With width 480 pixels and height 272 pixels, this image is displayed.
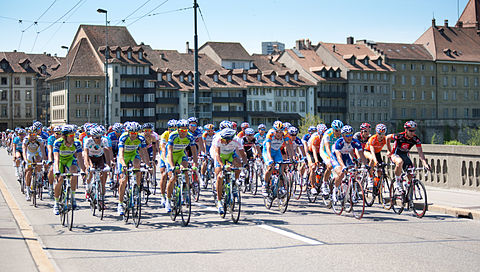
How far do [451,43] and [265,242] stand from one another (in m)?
125

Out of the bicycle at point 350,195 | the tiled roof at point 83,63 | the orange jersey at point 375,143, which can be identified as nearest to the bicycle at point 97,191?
the bicycle at point 350,195

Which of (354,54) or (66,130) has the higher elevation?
(354,54)

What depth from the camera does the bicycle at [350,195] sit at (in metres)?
14.7

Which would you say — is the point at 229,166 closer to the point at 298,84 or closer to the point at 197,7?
the point at 197,7

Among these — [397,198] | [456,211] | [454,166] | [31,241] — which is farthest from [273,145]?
[31,241]

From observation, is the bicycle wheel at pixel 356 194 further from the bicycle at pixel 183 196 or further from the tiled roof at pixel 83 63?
the tiled roof at pixel 83 63

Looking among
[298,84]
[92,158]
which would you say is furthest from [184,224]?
[298,84]

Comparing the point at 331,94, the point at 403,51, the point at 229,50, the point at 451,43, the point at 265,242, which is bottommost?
the point at 265,242

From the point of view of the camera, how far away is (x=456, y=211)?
15234mm

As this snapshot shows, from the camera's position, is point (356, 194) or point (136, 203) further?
point (356, 194)

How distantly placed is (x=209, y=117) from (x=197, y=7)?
7725 centimetres

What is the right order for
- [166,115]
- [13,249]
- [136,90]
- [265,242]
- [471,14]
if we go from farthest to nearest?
[471,14]
[166,115]
[136,90]
[265,242]
[13,249]

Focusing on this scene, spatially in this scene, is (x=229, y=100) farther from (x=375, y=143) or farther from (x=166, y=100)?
(x=375, y=143)

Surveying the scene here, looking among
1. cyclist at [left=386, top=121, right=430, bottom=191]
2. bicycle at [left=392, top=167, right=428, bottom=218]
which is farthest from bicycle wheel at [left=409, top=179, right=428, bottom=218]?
cyclist at [left=386, top=121, right=430, bottom=191]
